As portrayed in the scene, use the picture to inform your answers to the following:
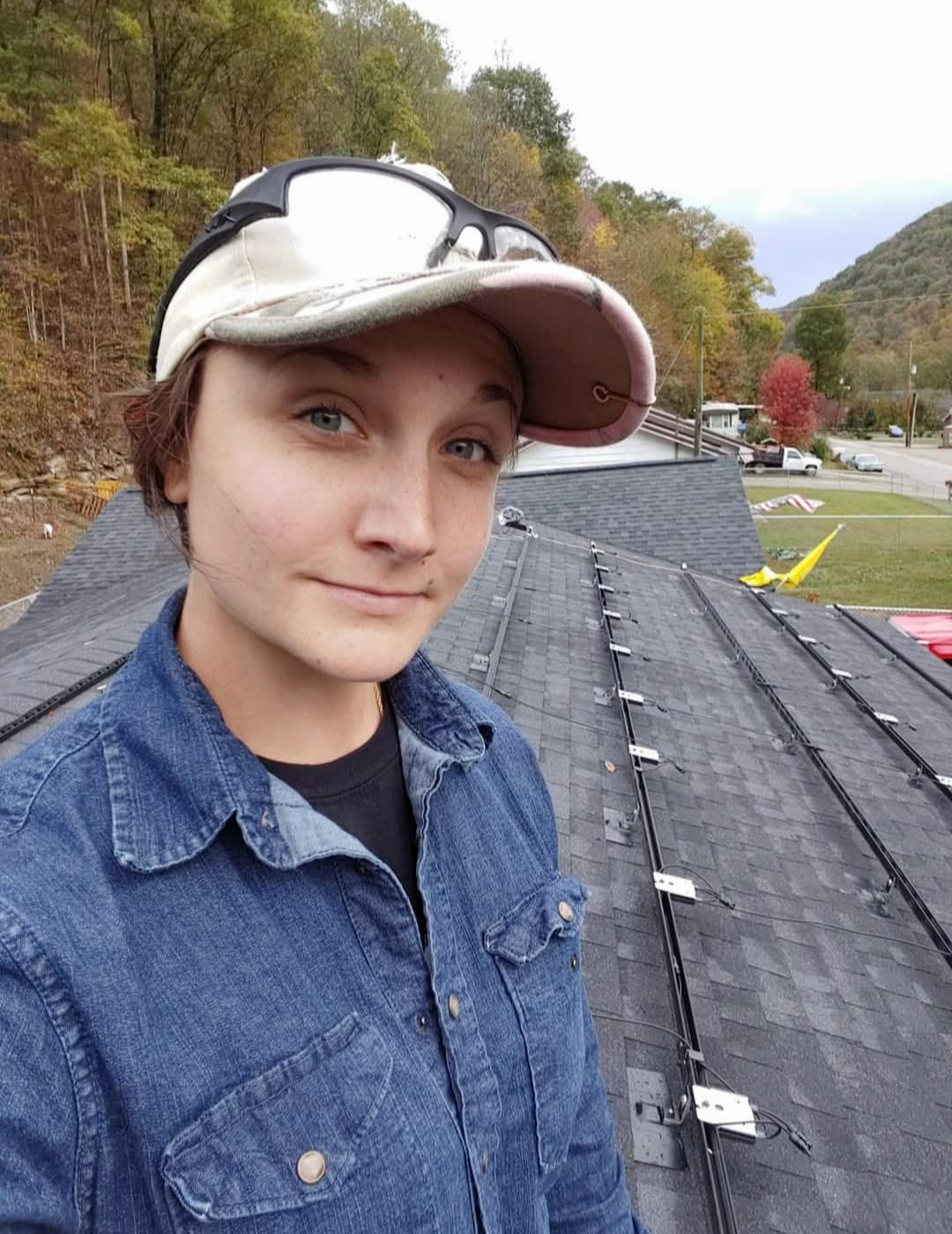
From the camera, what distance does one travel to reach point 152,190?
21156 millimetres

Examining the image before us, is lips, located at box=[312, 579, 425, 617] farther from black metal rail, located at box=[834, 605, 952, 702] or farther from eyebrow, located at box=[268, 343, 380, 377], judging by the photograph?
black metal rail, located at box=[834, 605, 952, 702]

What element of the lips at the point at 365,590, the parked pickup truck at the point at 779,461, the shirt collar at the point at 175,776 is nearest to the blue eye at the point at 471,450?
the lips at the point at 365,590

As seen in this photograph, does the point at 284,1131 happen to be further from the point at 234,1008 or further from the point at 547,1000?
the point at 547,1000

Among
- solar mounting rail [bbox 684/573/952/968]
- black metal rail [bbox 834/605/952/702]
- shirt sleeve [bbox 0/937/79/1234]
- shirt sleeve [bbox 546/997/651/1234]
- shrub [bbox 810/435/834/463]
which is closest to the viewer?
shirt sleeve [bbox 0/937/79/1234]

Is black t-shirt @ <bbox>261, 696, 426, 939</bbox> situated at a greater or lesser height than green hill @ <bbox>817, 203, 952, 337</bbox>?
lesser

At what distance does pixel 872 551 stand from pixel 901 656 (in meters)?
17.6

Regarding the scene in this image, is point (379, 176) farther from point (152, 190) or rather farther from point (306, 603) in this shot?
point (152, 190)

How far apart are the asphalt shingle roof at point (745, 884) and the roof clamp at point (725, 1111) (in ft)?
0.16

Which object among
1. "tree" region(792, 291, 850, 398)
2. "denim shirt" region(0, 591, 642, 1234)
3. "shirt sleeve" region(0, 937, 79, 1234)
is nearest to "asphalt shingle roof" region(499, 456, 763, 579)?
"denim shirt" region(0, 591, 642, 1234)

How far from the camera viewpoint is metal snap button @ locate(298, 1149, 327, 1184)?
Result: 33.3 inches

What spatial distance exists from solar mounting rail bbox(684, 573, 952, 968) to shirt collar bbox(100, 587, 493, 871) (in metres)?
3.74

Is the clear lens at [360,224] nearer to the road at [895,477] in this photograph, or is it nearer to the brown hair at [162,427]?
the brown hair at [162,427]

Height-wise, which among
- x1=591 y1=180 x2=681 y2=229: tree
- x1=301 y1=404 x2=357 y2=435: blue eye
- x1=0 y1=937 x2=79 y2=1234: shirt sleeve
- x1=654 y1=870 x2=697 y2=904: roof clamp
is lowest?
x1=654 y1=870 x2=697 y2=904: roof clamp

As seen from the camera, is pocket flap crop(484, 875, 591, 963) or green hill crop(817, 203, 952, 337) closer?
pocket flap crop(484, 875, 591, 963)
